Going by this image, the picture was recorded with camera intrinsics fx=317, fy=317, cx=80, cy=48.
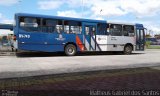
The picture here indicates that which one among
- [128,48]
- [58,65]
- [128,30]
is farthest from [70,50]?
[58,65]

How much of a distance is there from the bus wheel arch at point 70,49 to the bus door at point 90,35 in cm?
101

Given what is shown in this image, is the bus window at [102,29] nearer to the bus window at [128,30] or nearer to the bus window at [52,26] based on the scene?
the bus window at [128,30]

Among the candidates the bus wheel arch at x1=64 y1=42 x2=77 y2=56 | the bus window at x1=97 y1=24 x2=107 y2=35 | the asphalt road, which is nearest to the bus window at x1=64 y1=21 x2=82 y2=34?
the bus wheel arch at x1=64 y1=42 x2=77 y2=56

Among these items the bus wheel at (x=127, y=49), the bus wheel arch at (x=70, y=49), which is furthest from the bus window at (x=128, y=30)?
the bus wheel arch at (x=70, y=49)

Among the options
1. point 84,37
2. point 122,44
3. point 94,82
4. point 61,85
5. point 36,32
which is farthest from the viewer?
point 122,44

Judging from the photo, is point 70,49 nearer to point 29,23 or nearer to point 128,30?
point 29,23

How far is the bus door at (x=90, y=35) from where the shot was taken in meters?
23.6

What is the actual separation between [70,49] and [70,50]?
0.26 feet

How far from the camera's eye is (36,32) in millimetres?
21453

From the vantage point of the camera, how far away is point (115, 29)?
82.6ft

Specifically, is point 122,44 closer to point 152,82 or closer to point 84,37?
point 84,37

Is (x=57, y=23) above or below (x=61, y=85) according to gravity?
above

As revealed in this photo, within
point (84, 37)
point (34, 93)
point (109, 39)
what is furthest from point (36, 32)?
point (34, 93)

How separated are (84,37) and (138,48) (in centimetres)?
584
